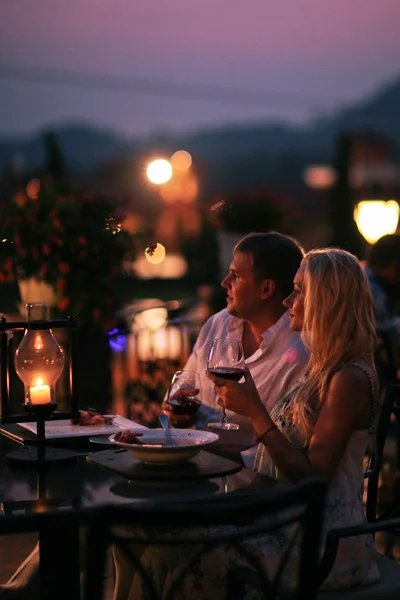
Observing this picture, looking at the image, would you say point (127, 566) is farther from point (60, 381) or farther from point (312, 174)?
point (312, 174)

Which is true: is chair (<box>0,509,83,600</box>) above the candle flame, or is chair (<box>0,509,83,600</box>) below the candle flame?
below

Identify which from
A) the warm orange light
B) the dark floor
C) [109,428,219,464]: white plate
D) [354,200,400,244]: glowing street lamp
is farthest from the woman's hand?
[354,200,400,244]: glowing street lamp

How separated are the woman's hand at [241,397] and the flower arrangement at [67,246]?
2.58m

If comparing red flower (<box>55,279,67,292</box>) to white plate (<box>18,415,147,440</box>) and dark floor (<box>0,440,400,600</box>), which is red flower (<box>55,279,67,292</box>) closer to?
dark floor (<box>0,440,400,600</box>)

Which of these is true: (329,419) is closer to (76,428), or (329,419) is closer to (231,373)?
(231,373)

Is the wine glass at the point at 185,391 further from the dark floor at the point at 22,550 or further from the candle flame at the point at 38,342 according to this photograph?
the dark floor at the point at 22,550

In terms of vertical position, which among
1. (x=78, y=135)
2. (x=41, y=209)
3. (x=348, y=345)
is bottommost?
(x=348, y=345)

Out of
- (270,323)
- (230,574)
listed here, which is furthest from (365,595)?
(270,323)

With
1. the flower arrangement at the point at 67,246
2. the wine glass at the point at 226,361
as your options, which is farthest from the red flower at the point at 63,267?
the wine glass at the point at 226,361

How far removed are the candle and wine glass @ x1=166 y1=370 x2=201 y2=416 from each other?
378 millimetres

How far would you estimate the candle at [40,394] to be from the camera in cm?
280

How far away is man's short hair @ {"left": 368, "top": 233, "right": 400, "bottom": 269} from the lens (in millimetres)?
6652

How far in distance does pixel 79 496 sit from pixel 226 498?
0.46 m

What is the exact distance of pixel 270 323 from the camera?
376 cm
